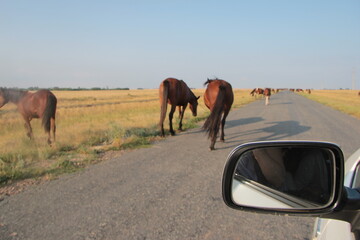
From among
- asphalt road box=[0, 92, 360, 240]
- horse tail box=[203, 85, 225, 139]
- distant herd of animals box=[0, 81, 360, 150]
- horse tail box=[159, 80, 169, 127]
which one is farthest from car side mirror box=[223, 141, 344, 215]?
horse tail box=[159, 80, 169, 127]

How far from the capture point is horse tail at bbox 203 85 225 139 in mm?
7098

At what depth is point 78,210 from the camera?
363 cm

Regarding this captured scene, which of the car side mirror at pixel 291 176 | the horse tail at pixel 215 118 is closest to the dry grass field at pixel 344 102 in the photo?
the horse tail at pixel 215 118

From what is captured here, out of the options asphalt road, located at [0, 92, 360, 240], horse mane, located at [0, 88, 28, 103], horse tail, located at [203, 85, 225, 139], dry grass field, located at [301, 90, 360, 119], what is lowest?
dry grass field, located at [301, 90, 360, 119]

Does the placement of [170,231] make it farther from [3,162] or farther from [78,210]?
[3,162]

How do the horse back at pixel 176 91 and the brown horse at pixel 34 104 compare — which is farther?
the horse back at pixel 176 91

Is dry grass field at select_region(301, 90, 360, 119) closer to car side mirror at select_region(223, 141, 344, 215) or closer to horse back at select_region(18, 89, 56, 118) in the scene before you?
horse back at select_region(18, 89, 56, 118)

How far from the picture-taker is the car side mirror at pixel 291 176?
1.37 metres

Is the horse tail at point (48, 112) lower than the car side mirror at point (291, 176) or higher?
lower

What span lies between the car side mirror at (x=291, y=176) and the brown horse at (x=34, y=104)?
25.1 ft

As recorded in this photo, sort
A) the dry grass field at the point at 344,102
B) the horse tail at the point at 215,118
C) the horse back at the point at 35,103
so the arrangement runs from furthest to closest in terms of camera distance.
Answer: the dry grass field at the point at 344,102 < the horse back at the point at 35,103 < the horse tail at the point at 215,118

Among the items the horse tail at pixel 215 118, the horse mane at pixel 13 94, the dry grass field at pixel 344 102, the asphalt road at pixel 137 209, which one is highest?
the horse mane at pixel 13 94

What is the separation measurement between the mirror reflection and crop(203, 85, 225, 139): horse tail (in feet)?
18.1

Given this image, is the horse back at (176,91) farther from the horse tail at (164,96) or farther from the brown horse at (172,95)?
the horse tail at (164,96)
